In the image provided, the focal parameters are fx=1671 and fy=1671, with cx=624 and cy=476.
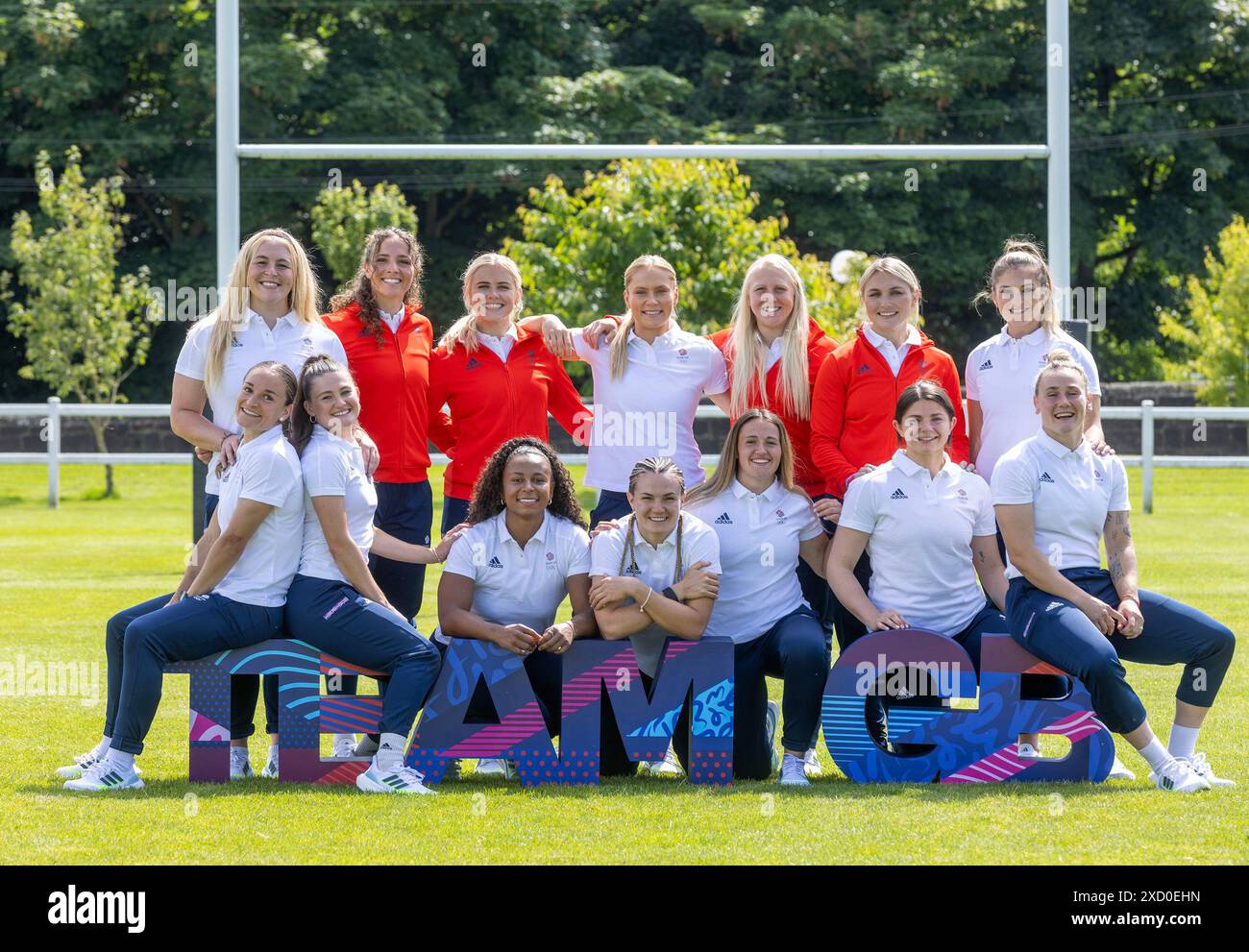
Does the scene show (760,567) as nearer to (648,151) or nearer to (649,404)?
(649,404)

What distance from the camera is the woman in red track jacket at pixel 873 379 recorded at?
604 centimetres

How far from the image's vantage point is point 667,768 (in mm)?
5898

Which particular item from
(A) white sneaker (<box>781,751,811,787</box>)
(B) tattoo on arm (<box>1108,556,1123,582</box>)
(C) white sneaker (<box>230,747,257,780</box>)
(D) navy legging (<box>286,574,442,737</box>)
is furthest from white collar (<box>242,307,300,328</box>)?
(B) tattoo on arm (<box>1108,556,1123,582</box>)

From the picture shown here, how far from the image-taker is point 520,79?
3050 cm

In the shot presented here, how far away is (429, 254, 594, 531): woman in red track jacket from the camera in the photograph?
6.30 m

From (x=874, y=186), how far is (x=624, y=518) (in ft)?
84.2

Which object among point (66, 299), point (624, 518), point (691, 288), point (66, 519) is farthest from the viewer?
point (66, 299)

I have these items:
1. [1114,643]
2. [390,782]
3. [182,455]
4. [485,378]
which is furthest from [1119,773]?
[182,455]

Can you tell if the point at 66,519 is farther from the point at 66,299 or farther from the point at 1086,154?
the point at 1086,154

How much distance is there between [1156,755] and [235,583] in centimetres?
308

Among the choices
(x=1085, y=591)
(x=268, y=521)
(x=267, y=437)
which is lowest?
(x=1085, y=591)

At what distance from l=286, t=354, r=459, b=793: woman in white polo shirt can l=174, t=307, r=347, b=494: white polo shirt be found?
37 cm

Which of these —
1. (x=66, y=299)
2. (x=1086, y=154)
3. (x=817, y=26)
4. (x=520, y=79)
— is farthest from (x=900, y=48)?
(x=66, y=299)

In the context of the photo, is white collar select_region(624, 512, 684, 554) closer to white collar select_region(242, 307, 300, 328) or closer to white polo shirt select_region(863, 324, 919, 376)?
white polo shirt select_region(863, 324, 919, 376)
